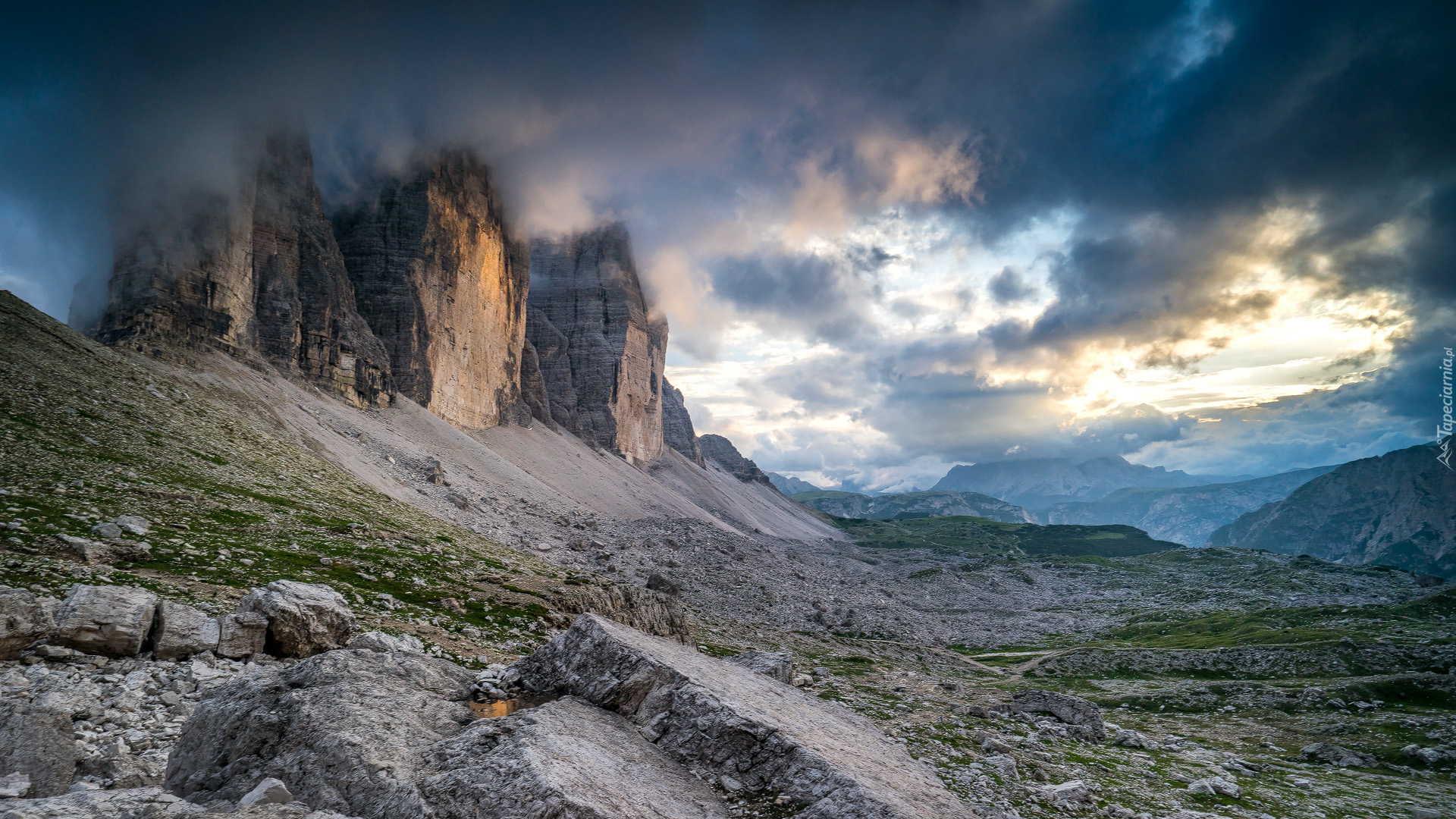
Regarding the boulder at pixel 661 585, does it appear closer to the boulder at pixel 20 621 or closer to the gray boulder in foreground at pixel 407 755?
the boulder at pixel 20 621

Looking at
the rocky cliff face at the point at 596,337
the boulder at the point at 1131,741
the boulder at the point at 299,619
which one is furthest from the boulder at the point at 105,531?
the rocky cliff face at the point at 596,337

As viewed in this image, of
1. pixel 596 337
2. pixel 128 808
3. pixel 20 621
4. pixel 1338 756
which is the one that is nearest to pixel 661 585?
pixel 20 621

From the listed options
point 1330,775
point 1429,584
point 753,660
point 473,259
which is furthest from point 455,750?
point 1429,584

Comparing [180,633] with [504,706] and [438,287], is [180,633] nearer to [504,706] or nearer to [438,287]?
[504,706]

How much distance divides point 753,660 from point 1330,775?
81.7ft

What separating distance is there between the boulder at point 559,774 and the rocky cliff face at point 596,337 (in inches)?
6129

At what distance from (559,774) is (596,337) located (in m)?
180

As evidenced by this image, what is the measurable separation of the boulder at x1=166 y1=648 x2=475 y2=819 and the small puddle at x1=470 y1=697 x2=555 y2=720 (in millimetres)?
256

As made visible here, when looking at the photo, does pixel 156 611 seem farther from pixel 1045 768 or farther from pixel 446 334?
pixel 446 334

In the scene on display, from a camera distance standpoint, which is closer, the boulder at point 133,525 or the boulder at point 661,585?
the boulder at point 133,525

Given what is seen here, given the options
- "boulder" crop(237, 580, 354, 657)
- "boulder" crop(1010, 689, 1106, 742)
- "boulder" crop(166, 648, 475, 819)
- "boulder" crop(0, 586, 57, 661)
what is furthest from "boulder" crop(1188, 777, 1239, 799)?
"boulder" crop(0, 586, 57, 661)

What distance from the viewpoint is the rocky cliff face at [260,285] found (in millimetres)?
66875

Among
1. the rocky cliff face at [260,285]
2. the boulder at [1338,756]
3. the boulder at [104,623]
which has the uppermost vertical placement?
the rocky cliff face at [260,285]

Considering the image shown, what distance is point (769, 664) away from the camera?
18188 mm
